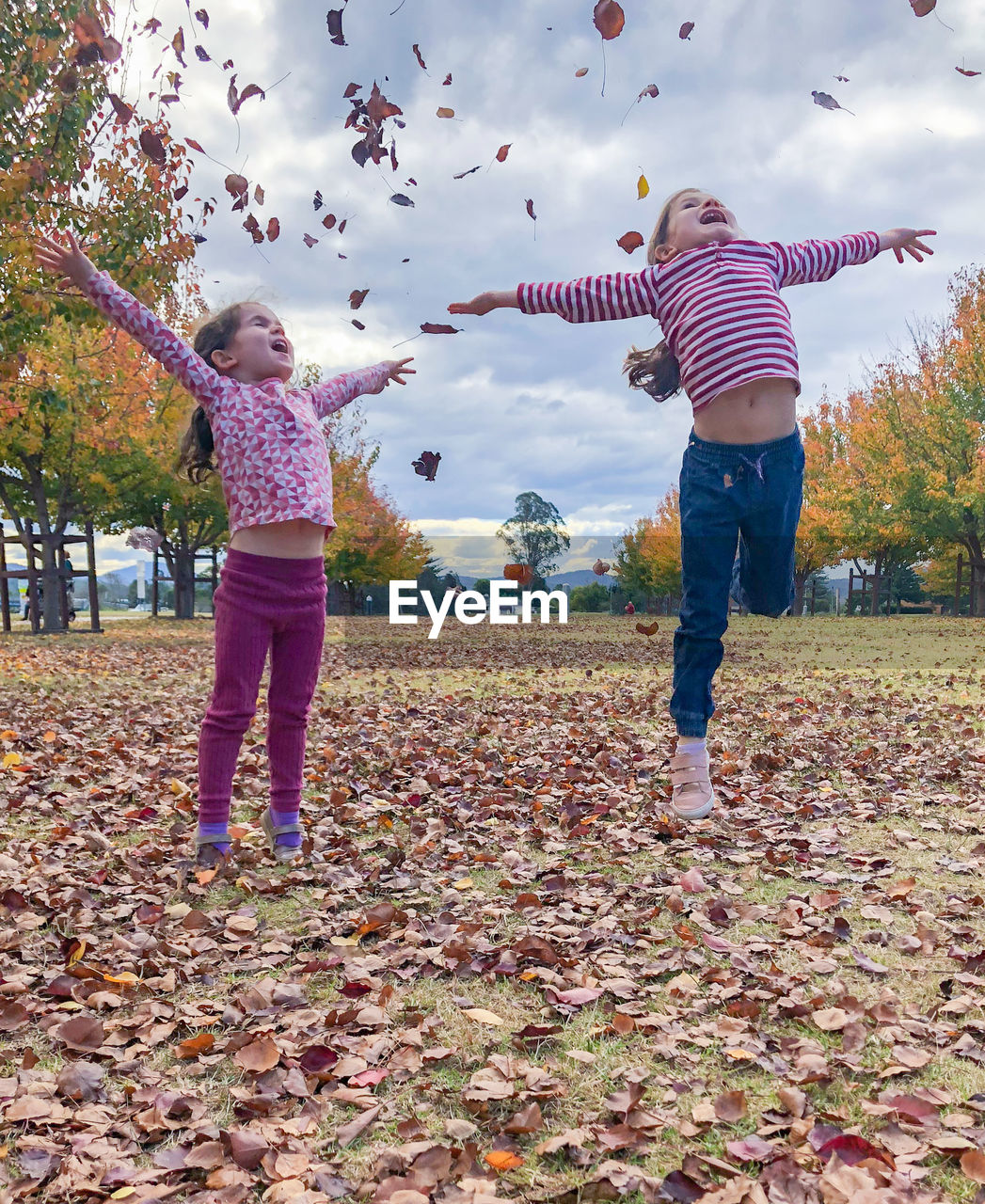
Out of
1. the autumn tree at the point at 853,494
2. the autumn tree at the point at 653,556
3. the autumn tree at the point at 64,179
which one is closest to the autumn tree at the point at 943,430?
the autumn tree at the point at 853,494

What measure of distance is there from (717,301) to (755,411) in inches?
19.3

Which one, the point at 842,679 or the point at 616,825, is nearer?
the point at 616,825

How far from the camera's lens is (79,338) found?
858 inches

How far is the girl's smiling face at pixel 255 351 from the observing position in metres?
3.96

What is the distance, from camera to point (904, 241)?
4.38m

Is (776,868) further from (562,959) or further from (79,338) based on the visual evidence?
(79,338)

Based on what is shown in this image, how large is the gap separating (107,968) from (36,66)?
9.41 m

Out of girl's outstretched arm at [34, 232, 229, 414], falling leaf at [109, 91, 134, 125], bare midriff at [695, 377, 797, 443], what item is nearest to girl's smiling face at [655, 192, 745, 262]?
bare midriff at [695, 377, 797, 443]

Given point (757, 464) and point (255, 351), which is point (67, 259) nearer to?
point (255, 351)

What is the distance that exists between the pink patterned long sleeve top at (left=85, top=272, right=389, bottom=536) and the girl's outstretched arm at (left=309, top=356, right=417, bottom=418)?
1.03ft

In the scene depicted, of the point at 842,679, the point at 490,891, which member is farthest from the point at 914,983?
the point at 842,679

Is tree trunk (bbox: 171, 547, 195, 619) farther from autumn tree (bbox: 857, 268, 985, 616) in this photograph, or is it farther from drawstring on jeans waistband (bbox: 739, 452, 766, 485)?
drawstring on jeans waistband (bbox: 739, 452, 766, 485)

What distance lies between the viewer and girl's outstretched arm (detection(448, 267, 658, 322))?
4031 millimetres

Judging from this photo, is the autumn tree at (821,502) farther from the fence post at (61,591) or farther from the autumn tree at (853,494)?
the fence post at (61,591)
